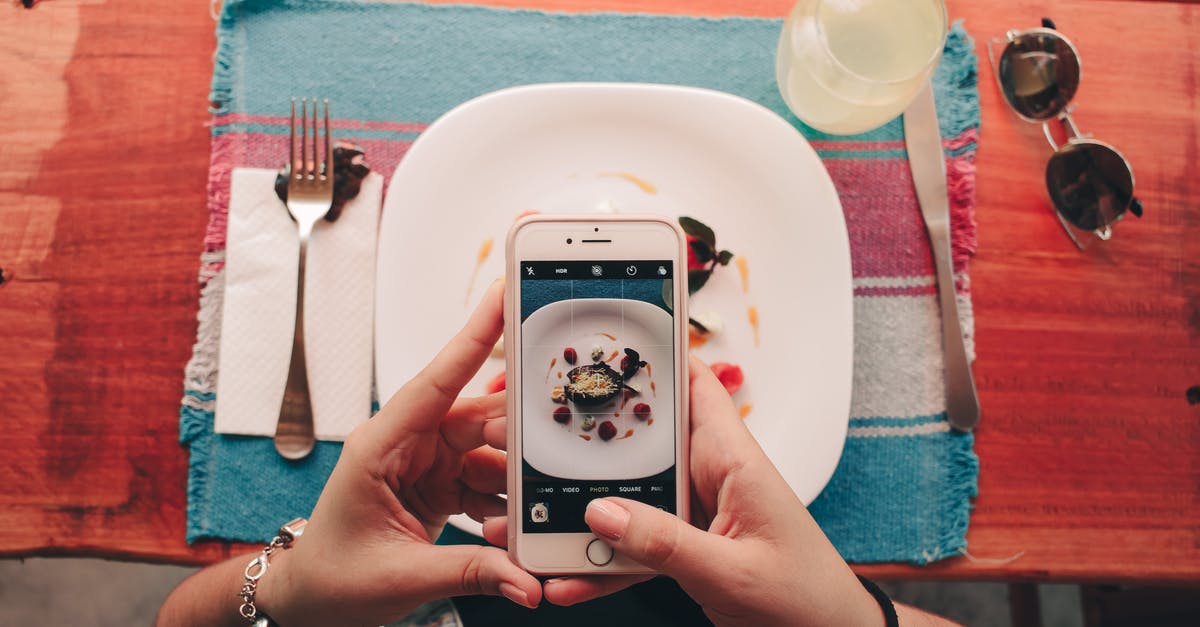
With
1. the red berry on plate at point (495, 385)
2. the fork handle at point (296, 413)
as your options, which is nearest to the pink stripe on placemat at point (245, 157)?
the fork handle at point (296, 413)

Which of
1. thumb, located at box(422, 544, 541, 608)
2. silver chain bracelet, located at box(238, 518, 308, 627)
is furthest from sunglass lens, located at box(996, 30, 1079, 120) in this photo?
silver chain bracelet, located at box(238, 518, 308, 627)

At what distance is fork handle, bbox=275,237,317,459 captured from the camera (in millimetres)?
676

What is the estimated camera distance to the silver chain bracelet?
60 centimetres

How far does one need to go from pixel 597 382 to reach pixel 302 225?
38cm

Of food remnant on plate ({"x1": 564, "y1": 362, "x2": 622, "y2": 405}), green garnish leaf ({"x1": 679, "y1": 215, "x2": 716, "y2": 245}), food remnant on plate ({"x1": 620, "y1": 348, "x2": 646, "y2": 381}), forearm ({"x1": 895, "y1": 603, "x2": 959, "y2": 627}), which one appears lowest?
forearm ({"x1": 895, "y1": 603, "x2": 959, "y2": 627})

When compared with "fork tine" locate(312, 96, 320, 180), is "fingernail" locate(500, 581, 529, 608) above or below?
below

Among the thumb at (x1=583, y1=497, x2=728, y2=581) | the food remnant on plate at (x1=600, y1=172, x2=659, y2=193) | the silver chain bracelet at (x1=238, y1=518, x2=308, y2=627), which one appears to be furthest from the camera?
the food remnant on plate at (x1=600, y1=172, x2=659, y2=193)

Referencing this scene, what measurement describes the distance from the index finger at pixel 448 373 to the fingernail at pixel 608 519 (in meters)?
0.14

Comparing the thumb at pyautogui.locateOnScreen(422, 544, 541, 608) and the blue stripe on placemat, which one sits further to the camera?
the blue stripe on placemat

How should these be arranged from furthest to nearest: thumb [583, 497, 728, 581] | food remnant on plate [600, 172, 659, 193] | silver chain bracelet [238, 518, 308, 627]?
food remnant on plate [600, 172, 659, 193], silver chain bracelet [238, 518, 308, 627], thumb [583, 497, 728, 581]

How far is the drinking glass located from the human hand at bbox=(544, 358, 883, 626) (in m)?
0.31

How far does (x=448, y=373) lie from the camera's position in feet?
1.70

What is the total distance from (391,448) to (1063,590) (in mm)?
1242

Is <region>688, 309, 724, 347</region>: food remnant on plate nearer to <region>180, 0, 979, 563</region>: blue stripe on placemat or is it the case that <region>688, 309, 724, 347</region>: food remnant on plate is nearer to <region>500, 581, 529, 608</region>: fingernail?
<region>180, 0, 979, 563</region>: blue stripe on placemat
